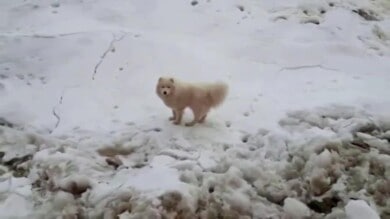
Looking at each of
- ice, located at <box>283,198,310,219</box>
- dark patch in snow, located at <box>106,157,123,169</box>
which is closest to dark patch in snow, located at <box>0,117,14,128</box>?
dark patch in snow, located at <box>106,157,123,169</box>

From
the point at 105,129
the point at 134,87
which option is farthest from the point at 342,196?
the point at 134,87

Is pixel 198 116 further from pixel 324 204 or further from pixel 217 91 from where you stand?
pixel 324 204

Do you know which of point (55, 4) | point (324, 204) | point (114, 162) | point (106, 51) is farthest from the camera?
point (55, 4)

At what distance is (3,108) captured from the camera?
12.1 ft

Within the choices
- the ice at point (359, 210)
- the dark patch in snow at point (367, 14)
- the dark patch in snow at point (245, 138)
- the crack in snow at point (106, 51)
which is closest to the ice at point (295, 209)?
the ice at point (359, 210)

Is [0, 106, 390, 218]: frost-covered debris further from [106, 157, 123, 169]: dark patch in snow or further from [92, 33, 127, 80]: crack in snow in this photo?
[92, 33, 127, 80]: crack in snow

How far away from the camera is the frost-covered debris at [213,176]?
8.98 feet

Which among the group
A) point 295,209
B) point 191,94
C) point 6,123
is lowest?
point 6,123

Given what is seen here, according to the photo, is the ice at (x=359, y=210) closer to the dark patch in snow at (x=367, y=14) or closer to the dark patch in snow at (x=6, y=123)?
the dark patch in snow at (x=6, y=123)

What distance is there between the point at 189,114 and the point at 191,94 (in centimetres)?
36

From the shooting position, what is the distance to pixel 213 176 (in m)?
2.97

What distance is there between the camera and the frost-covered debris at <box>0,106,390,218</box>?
2.74 metres

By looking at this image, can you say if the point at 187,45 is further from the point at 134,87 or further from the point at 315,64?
the point at 315,64

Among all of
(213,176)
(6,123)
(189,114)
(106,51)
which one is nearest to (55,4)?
(106,51)
